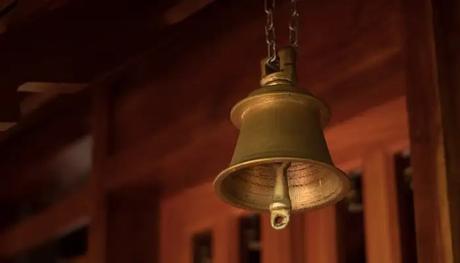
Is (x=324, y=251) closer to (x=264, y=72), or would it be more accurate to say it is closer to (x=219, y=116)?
(x=219, y=116)

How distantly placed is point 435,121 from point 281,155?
0.52 m

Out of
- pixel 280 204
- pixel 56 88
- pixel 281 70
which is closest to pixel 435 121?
pixel 281 70

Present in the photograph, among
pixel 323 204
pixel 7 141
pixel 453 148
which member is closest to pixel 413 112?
pixel 453 148

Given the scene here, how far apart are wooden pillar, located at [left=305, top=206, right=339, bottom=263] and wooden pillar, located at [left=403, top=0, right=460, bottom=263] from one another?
40cm

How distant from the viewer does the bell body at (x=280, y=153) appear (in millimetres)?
2029

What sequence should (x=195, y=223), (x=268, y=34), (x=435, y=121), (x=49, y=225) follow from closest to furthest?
(x=435, y=121) → (x=268, y=34) → (x=195, y=223) → (x=49, y=225)

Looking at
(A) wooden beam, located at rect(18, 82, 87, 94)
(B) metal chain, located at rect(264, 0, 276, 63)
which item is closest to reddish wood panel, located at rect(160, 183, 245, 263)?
(A) wooden beam, located at rect(18, 82, 87, 94)

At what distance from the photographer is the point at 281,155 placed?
78.5 inches

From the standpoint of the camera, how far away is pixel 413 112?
8.09 feet

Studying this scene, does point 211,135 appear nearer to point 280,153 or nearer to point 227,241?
point 227,241

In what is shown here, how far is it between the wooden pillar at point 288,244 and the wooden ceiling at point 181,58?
273 mm

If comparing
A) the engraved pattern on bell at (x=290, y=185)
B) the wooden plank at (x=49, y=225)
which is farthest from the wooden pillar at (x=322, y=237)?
the wooden plank at (x=49, y=225)

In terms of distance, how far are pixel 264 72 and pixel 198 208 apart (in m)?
1.11

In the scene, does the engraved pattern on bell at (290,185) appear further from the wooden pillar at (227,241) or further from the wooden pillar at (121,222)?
the wooden pillar at (121,222)
